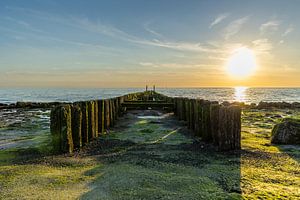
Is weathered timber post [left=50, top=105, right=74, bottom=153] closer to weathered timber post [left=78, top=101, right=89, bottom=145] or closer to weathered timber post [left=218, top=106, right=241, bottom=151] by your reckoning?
weathered timber post [left=78, top=101, right=89, bottom=145]

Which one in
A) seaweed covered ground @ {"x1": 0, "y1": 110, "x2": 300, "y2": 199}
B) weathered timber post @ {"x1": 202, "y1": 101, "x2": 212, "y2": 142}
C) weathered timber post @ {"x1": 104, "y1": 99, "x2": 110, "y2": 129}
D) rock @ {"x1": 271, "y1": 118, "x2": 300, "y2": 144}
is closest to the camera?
seaweed covered ground @ {"x1": 0, "y1": 110, "x2": 300, "y2": 199}

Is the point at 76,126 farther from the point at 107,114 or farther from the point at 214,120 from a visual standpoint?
the point at 107,114

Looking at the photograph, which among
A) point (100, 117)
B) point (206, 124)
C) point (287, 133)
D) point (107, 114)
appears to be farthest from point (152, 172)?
point (107, 114)

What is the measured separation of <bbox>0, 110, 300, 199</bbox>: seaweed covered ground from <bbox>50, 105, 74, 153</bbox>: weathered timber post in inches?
16.0

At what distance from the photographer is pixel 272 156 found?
759cm

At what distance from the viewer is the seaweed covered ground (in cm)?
487

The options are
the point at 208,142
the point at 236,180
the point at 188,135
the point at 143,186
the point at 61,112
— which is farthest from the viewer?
the point at 188,135

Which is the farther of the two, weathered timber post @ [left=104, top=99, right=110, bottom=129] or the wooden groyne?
weathered timber post @ [left=104, top=99, right=110, bottom=129]

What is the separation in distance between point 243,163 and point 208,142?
2700 mm

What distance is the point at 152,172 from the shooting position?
19.5ft

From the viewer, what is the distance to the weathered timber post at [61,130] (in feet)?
26.6

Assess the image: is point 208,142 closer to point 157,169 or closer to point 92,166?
point 157,169

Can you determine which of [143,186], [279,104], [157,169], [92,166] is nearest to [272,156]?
[157,169]

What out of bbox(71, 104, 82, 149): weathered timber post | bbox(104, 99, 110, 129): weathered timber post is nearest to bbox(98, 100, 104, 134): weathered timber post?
bbox(104, 99, 110, 129): weathered timber post
